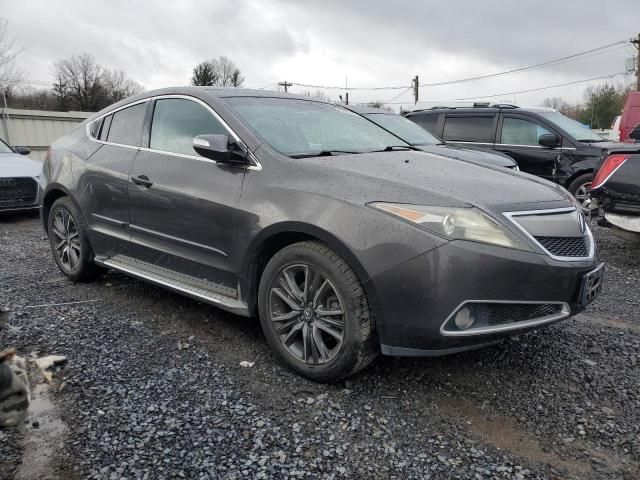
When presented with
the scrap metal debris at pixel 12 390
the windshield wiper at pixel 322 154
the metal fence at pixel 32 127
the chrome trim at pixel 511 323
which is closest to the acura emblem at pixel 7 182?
the windshield wiper at pixel 322 154

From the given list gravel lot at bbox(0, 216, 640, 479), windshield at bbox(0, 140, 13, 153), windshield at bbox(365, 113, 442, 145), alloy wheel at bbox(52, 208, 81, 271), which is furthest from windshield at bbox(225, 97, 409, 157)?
windshield at bbox(0, 140, 13, 153)

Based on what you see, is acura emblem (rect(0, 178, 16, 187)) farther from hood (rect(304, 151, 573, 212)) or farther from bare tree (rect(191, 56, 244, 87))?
bare tree (rect(191, 56, 244, 87))

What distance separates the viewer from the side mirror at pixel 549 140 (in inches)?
325

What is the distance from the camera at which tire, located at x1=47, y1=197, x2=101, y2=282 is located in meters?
4.38

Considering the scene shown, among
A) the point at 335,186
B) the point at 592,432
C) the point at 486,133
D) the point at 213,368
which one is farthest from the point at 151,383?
the point at 486,133

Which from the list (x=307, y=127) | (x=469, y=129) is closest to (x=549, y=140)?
(x=469, y=129)

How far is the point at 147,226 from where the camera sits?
366 centimetres

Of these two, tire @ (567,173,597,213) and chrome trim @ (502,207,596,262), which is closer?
chrome trim @ (502,207,596,262)

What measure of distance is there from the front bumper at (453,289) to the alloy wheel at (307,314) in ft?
0.96

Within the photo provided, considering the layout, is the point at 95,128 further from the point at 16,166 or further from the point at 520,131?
the point at 520,131

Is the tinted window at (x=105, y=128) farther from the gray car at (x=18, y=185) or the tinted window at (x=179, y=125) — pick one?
the gray car at (x=18, y=185)

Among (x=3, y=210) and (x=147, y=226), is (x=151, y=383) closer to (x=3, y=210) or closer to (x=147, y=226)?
(x=147, y=226)

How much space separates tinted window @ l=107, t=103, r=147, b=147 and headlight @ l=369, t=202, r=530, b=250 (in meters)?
2.37

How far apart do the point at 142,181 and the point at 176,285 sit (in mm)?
779
